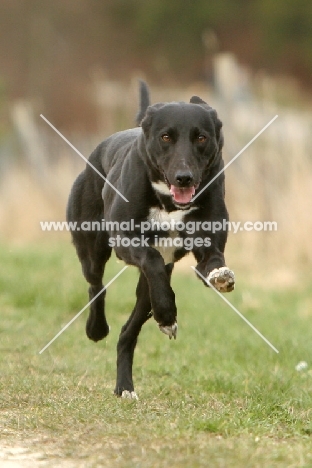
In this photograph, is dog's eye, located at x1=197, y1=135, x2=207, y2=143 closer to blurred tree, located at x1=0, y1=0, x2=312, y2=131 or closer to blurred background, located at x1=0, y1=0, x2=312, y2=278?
blurred background, located at x1=0, y1=0, x2=312, y2=278

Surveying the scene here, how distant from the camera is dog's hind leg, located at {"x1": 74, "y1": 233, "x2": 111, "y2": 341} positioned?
6.12 metres

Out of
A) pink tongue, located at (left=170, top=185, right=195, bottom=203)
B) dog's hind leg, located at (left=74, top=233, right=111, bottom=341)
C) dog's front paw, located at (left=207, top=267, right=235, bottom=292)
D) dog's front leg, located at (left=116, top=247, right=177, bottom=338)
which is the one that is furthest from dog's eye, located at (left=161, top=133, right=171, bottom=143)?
dog's hind leg, located at (left=74, top=233, right=111, bottom=341)

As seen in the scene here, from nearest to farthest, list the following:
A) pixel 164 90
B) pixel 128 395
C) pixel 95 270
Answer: pixel 128 395 → pixel 95 270 → pixel 164 90

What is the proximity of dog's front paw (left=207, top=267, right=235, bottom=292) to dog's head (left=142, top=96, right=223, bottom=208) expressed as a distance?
1.40ft

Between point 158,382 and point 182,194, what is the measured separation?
1.46 metres

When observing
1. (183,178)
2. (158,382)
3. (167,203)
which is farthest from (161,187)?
(158,382)

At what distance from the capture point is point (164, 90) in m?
14.3

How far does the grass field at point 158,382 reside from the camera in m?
3.98

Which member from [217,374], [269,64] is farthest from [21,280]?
[269,64]

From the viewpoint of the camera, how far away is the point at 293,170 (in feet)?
35.9

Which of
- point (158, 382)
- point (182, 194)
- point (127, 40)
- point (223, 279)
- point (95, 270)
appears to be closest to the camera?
point (223, 279)

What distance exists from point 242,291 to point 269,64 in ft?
79.6

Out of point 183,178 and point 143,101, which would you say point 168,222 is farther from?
point 143,101

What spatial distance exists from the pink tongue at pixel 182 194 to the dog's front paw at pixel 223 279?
1.38 feet
